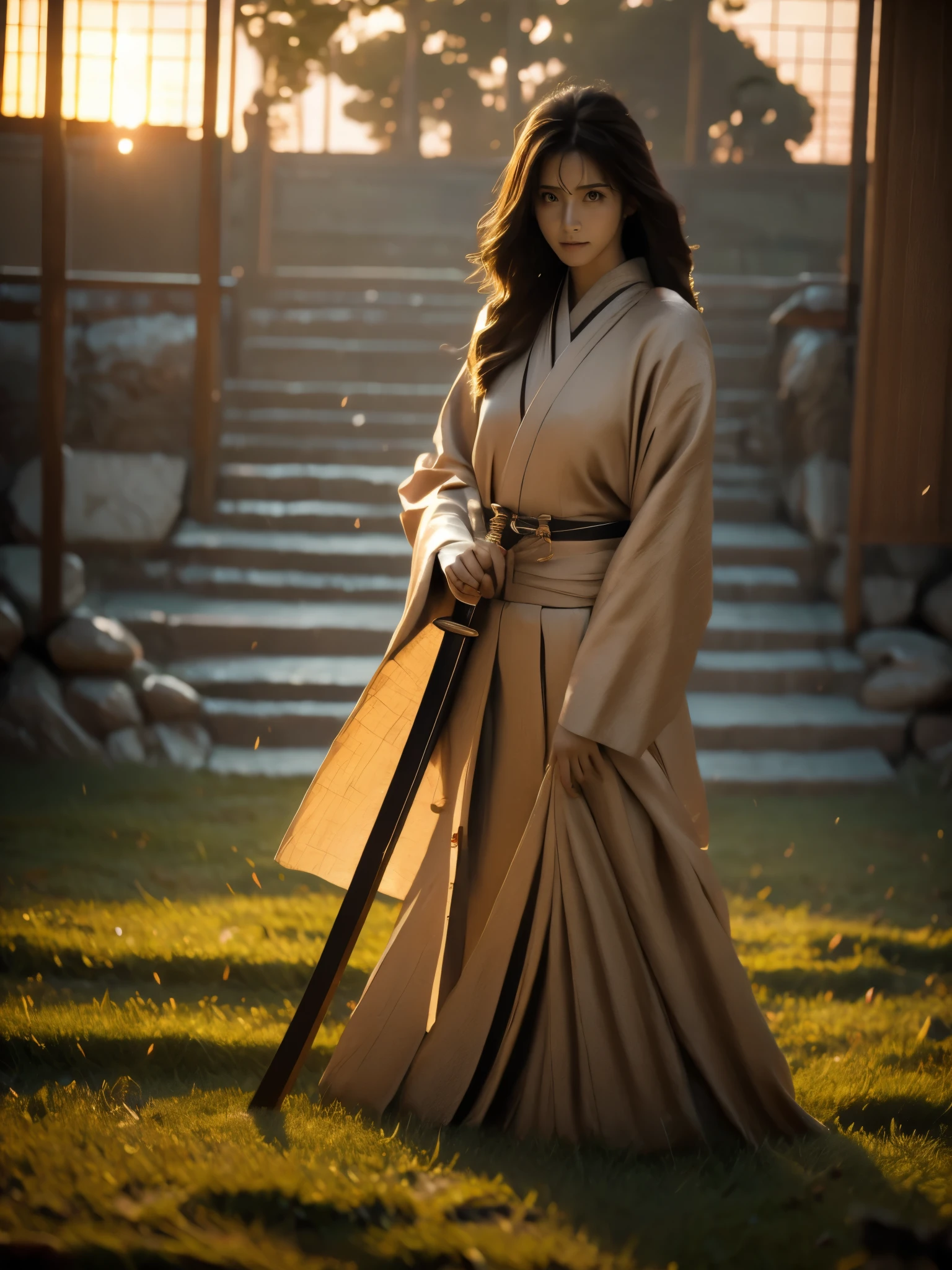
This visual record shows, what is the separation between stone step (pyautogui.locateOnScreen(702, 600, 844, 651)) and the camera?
6473 millimetres

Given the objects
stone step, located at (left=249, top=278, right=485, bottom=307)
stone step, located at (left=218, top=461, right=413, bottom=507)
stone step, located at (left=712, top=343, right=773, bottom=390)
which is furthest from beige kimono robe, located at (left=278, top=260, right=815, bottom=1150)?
stone step, located at (left=249, top=278, right=485, bottom=307)

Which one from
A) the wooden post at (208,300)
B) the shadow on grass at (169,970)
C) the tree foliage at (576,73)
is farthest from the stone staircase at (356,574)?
the tree foliage at (576,73)

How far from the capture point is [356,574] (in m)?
6.87

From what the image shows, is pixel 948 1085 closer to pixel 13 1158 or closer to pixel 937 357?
pixel 13 1158

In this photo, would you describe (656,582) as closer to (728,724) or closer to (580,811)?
(580,811)

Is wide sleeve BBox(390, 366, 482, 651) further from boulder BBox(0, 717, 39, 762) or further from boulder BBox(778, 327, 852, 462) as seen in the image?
boulder BBox(778, 327, 852, 462)

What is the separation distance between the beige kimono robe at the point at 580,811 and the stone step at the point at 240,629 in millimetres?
3740

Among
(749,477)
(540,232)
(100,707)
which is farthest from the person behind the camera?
(749,477)

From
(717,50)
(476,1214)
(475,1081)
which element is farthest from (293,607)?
(717,50)

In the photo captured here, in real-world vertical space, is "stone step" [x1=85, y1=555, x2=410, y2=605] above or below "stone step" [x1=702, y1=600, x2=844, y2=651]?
above

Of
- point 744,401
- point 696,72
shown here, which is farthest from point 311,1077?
point 696,72

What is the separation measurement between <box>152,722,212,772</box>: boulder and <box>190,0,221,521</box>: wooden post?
177 cm

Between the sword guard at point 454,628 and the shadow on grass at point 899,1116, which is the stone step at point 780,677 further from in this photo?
the sword guard at point 454,628

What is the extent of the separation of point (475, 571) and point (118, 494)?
4.97 metres
